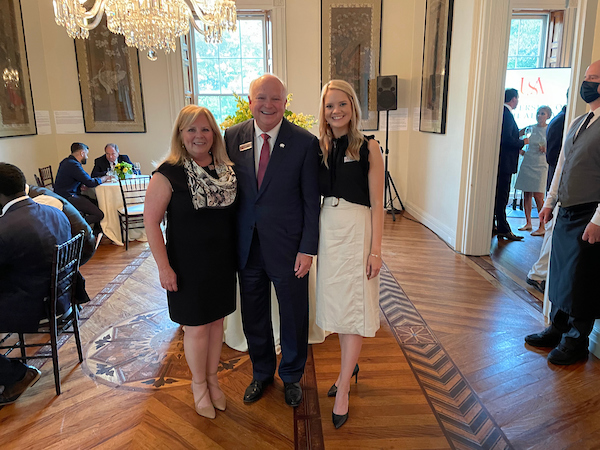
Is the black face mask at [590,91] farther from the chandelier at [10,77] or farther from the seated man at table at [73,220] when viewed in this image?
the chandelier at [10,77]

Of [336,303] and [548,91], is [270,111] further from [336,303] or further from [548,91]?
[548,91]

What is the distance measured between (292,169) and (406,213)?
5312 millimetres

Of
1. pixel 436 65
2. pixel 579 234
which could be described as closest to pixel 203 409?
pixel 579 234

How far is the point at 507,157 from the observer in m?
5.26

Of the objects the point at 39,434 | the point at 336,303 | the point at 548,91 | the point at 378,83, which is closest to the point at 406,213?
the point at 378,83

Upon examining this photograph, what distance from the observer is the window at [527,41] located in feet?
23.5

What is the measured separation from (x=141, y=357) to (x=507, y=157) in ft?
15.6

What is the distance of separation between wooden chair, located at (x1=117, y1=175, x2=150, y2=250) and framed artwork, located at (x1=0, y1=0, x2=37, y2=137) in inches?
76.3

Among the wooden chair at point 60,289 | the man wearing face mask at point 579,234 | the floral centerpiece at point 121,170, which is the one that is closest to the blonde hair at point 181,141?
→ the wooden chair at point 60,289

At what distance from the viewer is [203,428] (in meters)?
2.04

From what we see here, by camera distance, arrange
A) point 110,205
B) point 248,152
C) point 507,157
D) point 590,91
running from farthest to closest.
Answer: point 110,205, point 507,157, point 590,91, point 248,152

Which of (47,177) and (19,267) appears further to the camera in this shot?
(47,177)

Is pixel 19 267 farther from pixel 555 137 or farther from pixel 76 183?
pixel 555 137

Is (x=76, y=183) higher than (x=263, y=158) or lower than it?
lower
